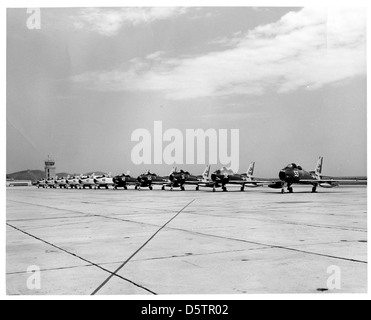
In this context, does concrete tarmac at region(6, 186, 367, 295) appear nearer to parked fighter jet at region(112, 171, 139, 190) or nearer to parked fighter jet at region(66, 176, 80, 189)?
parked fighter jet at region(112, 171, 139, 190)

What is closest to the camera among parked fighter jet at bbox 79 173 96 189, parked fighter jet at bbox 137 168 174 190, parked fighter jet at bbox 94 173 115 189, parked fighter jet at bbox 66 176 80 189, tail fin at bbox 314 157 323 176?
tail fin at bbox 314 157 323 176

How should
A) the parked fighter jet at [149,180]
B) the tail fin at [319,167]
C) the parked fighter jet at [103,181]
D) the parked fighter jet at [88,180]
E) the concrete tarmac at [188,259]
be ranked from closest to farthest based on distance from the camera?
the concrete tarmac at [188,259] < the tail fin at [319,167] < the parked fighter jet at [149,180] < the parked fighter jet at [103,181] < the parked fighter jet at [88,180]

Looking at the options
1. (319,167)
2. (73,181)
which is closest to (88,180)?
(73,181)

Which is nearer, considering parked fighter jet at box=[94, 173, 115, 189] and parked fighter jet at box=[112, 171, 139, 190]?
parked fighter jet at box=[112, 171, 139, 190]

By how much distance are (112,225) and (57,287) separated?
6.85m

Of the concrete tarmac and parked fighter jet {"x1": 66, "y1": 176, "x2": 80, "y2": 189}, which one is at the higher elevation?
the concrete tarmac

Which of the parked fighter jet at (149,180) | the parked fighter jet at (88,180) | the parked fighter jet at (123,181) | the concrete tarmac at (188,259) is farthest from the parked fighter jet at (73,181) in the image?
the concrete tarmac at (188,259)

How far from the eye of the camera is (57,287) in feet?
16.7

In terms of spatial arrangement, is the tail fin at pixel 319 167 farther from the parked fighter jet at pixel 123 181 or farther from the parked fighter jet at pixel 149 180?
the parked fighter jet at pixel 123 181

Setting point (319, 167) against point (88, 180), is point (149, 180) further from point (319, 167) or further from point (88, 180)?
point (319, 167)

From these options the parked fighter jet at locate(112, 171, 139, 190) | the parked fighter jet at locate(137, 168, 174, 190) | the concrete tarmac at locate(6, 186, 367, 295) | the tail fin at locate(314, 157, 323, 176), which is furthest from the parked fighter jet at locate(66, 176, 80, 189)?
the concrete tarmac at locate(6, 186, 367, 295)
